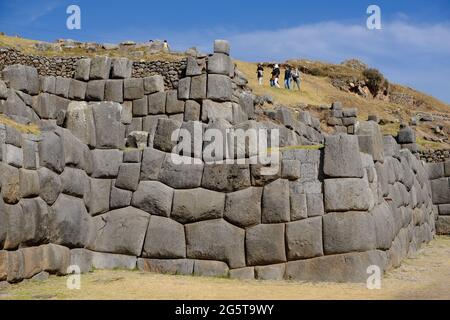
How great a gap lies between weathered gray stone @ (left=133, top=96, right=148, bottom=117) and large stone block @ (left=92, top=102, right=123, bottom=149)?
20.2ft

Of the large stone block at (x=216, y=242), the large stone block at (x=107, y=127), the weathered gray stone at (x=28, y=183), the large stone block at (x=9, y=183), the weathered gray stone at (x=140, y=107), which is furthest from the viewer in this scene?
the weathered gray stone at (x=140, y=107)

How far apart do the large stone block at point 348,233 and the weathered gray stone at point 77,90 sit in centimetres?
1116

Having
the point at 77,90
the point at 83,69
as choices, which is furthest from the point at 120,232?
the point at 83,69

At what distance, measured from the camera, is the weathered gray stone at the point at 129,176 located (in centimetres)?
1091

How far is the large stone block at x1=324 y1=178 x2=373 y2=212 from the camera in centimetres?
945

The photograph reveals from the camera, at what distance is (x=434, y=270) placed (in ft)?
35.2

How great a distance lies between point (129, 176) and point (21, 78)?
26.8 ft

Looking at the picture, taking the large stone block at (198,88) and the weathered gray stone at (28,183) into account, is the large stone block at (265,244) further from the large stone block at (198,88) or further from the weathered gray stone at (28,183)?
the large stone block at (198,88)

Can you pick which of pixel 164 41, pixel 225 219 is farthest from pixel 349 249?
pixel 164 41

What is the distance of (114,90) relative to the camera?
17.8 meters

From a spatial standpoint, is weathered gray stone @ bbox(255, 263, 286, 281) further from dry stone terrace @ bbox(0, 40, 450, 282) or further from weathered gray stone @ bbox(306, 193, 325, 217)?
weathered gray stone @ bbox(306, 193, 325, 217)

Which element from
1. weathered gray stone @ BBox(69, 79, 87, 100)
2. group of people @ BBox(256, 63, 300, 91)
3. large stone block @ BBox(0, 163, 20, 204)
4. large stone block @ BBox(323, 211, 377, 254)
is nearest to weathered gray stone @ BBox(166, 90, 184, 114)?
weathered gray stone @ BBox(69, 79, 87, 100)

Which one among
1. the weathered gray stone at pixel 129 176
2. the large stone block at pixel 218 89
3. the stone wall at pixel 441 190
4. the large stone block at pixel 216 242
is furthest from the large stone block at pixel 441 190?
the weathered gray stone at pixel 129 176

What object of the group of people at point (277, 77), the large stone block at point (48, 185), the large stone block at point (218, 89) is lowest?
the large stone block at point (48, 185)
